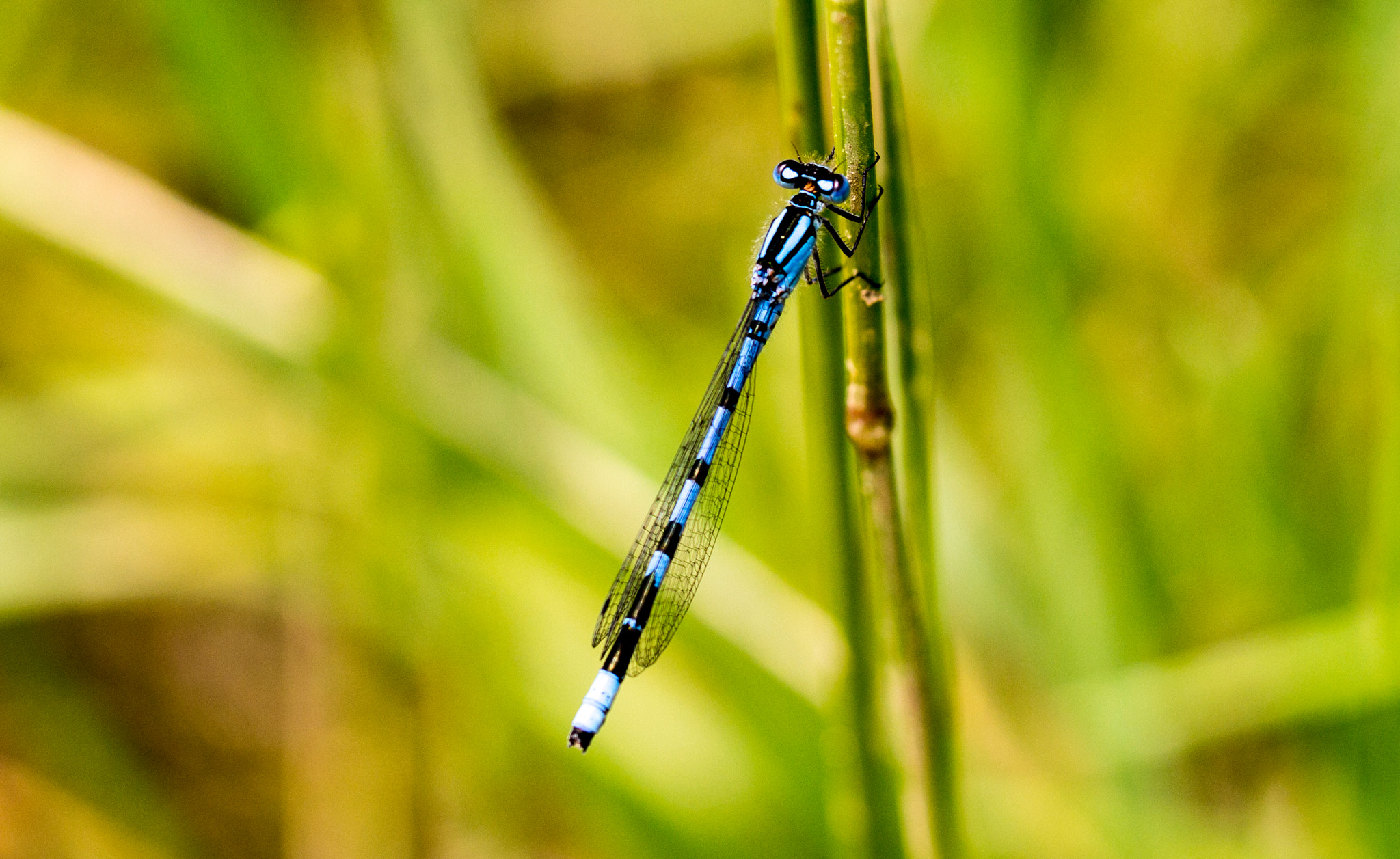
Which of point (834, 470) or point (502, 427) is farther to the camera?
point (502, 427)

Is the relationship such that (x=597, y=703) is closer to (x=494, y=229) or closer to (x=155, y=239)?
(x=494, y=229)

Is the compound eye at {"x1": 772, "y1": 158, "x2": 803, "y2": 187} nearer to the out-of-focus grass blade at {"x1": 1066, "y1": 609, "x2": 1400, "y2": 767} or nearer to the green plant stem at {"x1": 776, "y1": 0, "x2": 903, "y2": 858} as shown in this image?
the green plant stem at {"x1": 776, "y1": 0, "x2": 903, "y2": 858}

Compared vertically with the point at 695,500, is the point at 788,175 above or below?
above

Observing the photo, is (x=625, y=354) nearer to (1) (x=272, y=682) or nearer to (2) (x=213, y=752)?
(1) (x=272, y=682)

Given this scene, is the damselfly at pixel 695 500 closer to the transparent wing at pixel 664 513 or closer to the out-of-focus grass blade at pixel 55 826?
the transparent wing at pixel 664 513

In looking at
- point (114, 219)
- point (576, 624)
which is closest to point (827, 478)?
point (576, 624)

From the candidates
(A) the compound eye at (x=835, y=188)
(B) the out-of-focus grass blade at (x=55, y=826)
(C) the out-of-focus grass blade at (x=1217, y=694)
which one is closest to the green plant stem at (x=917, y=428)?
(A) the compound eye at (x=835, y=188)

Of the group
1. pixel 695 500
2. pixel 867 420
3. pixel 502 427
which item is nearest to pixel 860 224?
pixel 867 420
